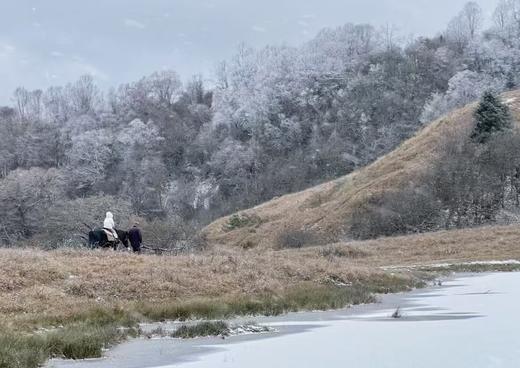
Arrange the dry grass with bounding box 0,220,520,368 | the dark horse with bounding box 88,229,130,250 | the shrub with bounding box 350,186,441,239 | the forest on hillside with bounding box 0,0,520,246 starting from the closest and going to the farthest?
the dry grass with bounding box 0,220,520,368, the dark horse with bounding box 88,229,130,250, the shrub with bounding box 350,186,441,239, the forest on hillside with bounding box 0,0,520,246

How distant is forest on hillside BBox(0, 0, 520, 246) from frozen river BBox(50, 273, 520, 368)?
95.6 meters

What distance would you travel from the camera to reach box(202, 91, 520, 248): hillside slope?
66625 millimetres

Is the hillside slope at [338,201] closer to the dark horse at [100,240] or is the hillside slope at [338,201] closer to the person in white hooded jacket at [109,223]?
the dark horse at [100,240]

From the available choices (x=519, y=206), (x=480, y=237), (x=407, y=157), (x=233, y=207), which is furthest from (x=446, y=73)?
(x=480, y=237)

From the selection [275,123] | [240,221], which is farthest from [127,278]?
[275,123]

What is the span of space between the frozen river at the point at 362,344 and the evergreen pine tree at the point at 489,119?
49.6 m

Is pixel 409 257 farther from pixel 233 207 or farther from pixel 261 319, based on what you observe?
pixel 233 207

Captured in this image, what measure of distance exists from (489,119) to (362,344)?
57422 millimetres

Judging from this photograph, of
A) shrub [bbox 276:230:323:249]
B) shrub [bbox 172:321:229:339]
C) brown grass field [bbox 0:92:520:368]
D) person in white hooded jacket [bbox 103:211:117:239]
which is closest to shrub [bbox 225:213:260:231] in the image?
shrub [bbox 276:230:323:249]

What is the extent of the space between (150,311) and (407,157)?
62.6 m

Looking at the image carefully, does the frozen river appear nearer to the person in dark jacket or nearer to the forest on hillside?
the person in dark jacket

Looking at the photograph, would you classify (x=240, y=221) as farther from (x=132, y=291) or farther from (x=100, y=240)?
(x=132, y=291)

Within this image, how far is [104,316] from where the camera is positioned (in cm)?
1564

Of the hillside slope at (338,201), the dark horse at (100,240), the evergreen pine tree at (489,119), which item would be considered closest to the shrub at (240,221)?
the hillside slope at (338,201)
